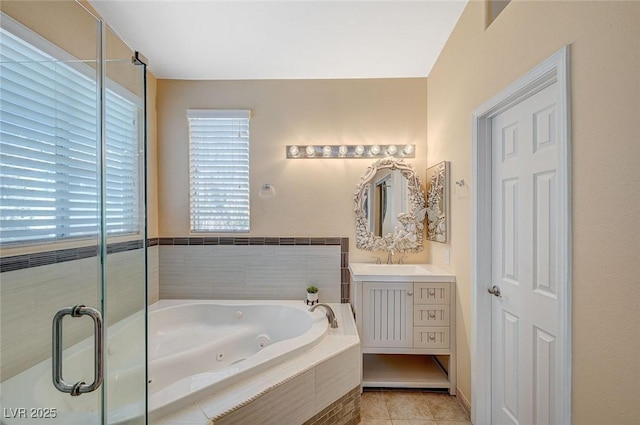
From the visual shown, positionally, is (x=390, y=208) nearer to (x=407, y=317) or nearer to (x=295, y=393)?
(x=407, y=317)

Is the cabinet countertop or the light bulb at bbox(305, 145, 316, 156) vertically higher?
the light bulb at bbox(305, 145, 316, 156)

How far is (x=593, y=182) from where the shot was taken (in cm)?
97

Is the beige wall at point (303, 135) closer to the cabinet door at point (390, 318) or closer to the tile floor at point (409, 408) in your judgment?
the cabinet door at point (390, 318)

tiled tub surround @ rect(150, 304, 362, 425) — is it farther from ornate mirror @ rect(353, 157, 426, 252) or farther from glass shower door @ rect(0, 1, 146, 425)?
ornate mirror @ rect(353, 157, 426, 252)

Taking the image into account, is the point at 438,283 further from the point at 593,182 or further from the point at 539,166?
the point at 593,182

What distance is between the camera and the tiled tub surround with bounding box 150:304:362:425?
4.01ft

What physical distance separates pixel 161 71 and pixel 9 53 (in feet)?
4.89

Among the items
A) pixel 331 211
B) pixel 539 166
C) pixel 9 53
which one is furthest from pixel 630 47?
pixel 9 53

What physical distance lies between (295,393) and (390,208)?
5.55ft

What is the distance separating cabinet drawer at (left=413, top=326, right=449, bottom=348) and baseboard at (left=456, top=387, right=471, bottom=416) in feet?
1.08

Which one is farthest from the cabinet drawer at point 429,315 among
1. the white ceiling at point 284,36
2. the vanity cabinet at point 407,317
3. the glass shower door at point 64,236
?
the white ceiling at point 284,36

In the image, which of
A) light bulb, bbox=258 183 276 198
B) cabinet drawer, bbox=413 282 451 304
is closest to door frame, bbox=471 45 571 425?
cabinet drawer, bbox=413 282 451 304

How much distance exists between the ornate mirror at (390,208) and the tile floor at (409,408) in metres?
1.15

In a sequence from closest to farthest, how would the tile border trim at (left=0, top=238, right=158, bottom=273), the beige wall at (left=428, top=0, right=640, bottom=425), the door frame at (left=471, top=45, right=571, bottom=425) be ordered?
the beige wall at (left=428, top=0, right=640, bottom=425) → the tile border trim at (left=0, top=238, right=158, bottom=273) → the door frame at (left=471, top=45, right=571, bottom=425)
